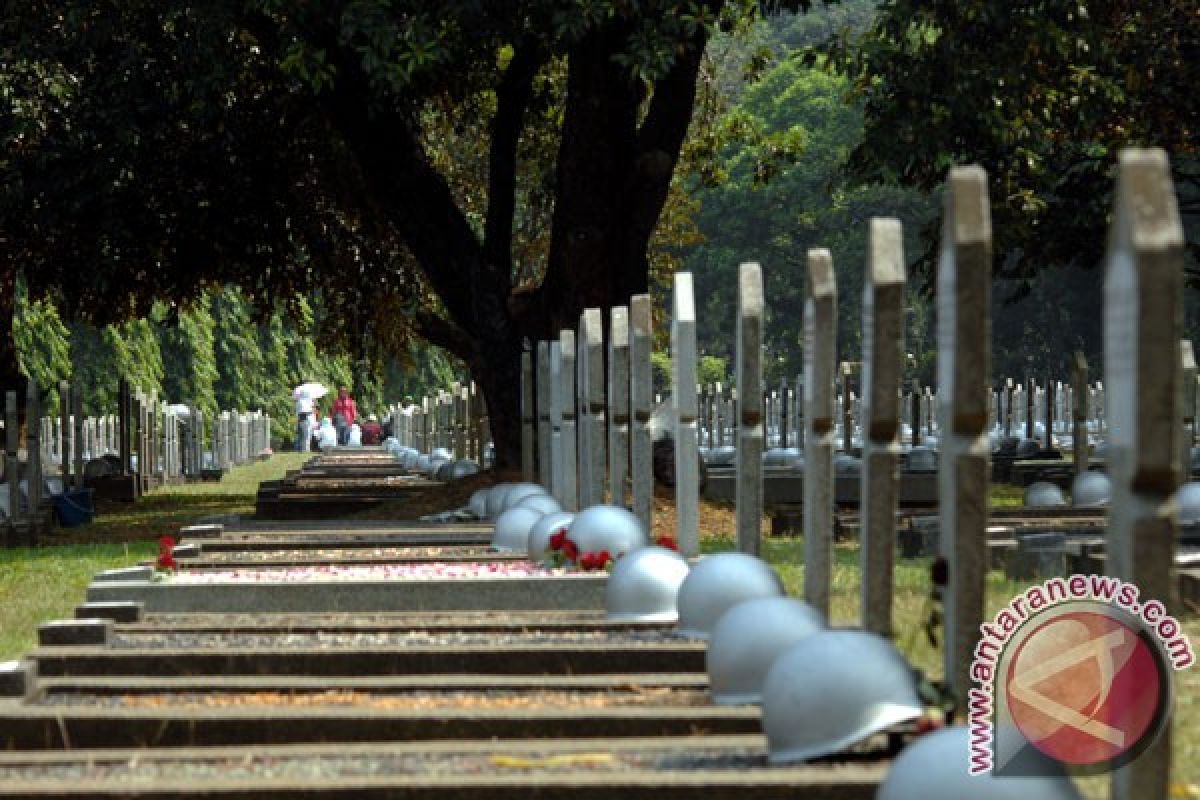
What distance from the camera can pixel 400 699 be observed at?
464 inches

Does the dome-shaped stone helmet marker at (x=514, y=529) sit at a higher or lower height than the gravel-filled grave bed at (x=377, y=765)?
higher

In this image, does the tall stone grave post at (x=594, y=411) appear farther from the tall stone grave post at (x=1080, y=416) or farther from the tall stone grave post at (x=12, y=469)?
the tall stone grave post at (x=1080, y=416)

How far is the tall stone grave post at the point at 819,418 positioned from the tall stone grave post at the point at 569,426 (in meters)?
10.4

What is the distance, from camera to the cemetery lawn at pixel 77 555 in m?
18.3

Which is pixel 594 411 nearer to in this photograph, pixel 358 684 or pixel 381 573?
pixel 381 573

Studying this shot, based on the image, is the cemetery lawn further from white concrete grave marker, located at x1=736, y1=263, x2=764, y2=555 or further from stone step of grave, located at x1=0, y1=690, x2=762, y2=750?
stone step of grave, located at x1=0, y1=690, x2=762, y2=750

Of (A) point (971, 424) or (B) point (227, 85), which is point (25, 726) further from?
(B) point (227, 85)

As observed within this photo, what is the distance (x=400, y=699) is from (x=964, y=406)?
3345 mm

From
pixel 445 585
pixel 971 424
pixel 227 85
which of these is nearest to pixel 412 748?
pixel 971 424

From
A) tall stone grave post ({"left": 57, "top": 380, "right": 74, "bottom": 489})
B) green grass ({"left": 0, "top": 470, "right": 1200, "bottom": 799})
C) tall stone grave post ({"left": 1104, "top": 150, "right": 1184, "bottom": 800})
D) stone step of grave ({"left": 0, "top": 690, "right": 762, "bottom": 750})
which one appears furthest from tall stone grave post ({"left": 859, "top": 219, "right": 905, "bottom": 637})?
tall stone grave post ({"left": 57, "top": 380, "right": 74, "bottom": 489})

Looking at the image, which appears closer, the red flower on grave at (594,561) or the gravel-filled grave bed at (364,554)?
the red flower on grave at (594,561)

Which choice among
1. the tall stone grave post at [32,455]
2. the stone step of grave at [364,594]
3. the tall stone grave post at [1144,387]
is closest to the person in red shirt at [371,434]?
the tall stone grave post at [32,455]

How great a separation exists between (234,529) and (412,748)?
48.9 feet

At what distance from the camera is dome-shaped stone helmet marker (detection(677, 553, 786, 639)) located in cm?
1253
